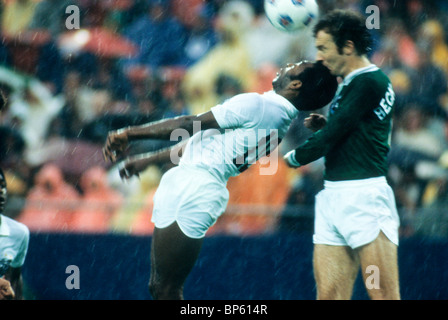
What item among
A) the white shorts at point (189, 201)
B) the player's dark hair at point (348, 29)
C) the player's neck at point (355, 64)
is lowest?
the white shorts at point (189, 201)

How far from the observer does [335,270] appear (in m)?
3.44

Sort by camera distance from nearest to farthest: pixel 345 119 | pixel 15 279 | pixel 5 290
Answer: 1. pixel 345 119
2. pixel 5 290
3. pixel 15 279

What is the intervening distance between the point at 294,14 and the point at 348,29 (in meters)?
0.55

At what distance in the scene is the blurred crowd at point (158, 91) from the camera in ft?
18.0

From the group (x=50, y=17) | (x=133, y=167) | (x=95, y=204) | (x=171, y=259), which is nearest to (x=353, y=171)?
(x=171, y=259)

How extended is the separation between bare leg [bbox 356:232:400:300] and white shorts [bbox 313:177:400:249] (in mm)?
33

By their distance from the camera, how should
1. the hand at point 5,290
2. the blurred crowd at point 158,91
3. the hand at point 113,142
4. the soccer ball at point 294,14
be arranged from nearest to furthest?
1. the hand at point 113,142
2. the hand at point 5,290
3. the soccer ball at point 294,14
4. the blurred crowd at point 158,91

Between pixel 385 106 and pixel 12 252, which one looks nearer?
pixel 385 106

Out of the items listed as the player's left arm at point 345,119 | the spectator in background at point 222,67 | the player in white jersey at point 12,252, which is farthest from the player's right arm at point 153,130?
the spectator in background at point 222,67

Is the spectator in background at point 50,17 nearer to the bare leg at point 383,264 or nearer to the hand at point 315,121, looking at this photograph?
the hand at point 315,121

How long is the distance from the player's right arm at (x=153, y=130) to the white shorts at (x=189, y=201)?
262 mm

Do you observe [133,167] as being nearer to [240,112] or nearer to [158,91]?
[240,112]
